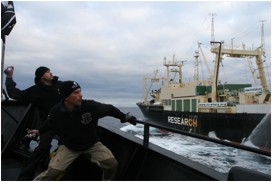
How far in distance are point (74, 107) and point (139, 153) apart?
119 cm


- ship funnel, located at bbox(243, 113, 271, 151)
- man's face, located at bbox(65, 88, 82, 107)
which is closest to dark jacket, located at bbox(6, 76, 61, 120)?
man's face, located at bbox(65, 88, 82, 107)

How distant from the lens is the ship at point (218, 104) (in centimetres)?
2181

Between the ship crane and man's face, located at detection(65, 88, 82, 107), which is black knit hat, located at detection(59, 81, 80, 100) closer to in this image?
man's face, located at detection(65, 88, 82, 107)

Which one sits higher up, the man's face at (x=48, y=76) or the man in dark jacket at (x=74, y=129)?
the man's face at (x=48, y=76)

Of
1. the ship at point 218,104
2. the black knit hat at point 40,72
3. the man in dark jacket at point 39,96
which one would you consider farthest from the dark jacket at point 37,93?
the ship at point 218,104

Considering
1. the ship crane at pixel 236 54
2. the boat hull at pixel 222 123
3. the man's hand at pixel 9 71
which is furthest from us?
the ship crane at pixel 236 54

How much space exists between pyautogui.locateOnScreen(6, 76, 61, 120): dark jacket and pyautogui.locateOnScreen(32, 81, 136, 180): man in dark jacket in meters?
0.74

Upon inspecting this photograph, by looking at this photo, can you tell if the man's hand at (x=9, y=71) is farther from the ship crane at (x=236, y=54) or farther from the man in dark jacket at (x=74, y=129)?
the ship crane at (x=236, y=54)

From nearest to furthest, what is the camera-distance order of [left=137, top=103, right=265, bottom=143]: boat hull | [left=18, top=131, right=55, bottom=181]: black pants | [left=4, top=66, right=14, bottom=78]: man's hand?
[left=18, top=131, right=55, bottom=181]: black pants, [left=4, top=66, right=14, bottom=78]: man's hand, [left=137, top=103, right=265, bottom=143]: boat hull

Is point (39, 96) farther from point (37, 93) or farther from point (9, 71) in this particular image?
point (9, 71)

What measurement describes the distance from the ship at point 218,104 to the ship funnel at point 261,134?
189mm

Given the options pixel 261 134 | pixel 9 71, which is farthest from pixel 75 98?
pixel 261 134

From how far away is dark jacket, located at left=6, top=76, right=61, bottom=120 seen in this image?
390cm

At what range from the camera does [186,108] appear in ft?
105
